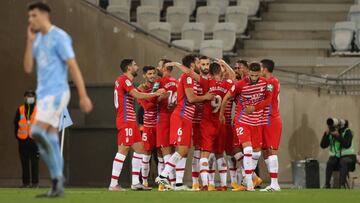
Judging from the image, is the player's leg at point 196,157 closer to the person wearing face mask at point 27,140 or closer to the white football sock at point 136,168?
the white football sock at point 136,168

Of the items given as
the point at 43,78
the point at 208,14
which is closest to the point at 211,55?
the point at 208,14

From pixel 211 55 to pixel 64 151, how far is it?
4.26m

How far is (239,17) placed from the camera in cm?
2841

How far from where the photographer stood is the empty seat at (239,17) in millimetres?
28328

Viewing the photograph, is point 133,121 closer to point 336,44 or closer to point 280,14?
point 336,44

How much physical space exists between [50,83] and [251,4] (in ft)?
59.5

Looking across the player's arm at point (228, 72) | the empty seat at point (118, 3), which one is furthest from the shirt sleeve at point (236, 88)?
the empty seat at point (118, 3)

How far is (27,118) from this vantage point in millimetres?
23000

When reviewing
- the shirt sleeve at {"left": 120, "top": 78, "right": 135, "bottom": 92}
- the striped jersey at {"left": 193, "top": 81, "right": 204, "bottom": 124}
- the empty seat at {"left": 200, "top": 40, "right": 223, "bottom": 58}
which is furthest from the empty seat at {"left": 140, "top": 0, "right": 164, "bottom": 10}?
the shirt sleeve at {"left": 120, "top": 78, "right": 135, "bottom": 92}

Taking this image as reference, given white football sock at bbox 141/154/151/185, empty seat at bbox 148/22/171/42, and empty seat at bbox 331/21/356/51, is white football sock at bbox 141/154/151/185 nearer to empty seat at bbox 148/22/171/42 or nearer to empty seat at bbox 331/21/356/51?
empty seat at bbox 148/22/171/42

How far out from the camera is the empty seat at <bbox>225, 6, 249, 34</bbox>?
28.3 meters

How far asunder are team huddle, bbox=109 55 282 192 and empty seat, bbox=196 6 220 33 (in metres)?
9.27

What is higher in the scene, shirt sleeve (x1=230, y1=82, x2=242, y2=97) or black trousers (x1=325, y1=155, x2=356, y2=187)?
shirt sleeve (x1=230, y1=82, x2=242, y2=97)

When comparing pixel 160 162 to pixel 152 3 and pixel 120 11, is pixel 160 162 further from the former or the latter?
pixel 152 3
